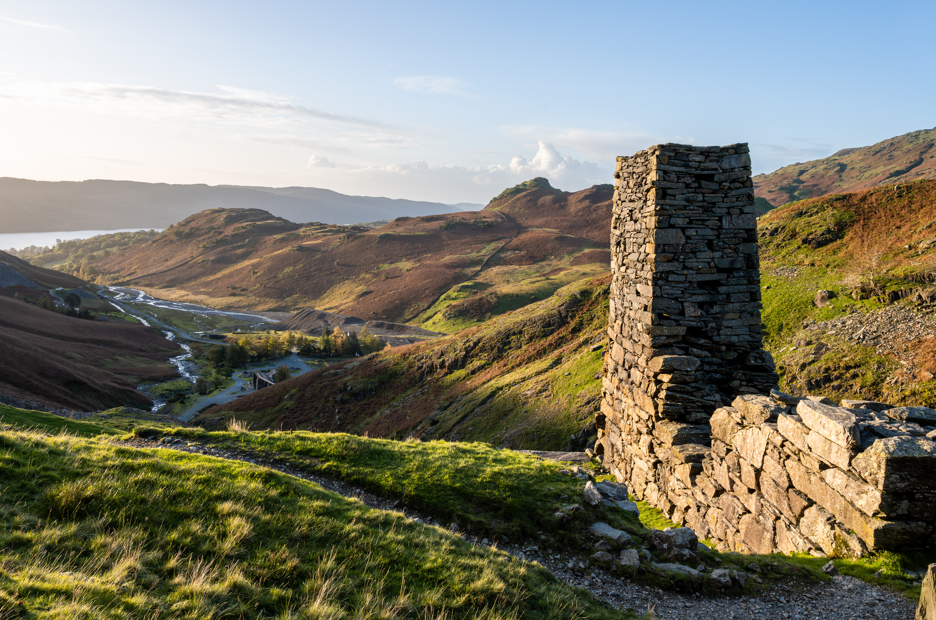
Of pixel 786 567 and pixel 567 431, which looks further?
pixel 567 431

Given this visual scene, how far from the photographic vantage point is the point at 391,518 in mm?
9148

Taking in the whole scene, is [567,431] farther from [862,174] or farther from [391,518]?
[862,174]

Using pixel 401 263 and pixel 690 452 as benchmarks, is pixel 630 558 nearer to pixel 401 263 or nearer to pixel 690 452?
pixel 690 452

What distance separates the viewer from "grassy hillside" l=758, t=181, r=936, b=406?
16156mm

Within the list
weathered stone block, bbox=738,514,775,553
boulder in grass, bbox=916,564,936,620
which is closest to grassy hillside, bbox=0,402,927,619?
weathered stone block, bbox=738,514,775,553

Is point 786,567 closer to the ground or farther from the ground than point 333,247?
closer to the ground

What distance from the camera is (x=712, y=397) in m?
11.9

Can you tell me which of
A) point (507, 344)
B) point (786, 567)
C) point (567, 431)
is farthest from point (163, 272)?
point (786, 567)

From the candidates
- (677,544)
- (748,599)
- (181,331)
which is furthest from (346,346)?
(748,599)

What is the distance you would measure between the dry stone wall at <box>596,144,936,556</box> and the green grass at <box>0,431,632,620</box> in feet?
14.6

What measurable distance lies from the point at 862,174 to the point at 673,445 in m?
167

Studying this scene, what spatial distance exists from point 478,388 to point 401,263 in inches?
4257

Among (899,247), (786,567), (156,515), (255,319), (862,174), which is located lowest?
(255,319)

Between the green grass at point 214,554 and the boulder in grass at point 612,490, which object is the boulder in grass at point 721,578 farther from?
the boulder in grass at point 612,490
